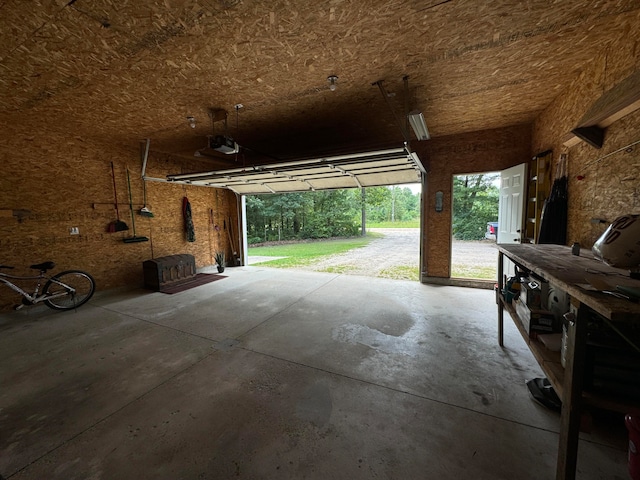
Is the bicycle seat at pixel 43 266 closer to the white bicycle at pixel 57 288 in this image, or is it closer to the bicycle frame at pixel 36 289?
A: the white bicycle at pixel 57 288

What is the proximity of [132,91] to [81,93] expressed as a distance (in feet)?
2.19

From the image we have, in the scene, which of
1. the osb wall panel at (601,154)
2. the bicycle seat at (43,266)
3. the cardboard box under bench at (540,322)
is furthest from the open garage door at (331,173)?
the bicycle seat at (43,266)

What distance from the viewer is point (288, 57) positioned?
8.54ft

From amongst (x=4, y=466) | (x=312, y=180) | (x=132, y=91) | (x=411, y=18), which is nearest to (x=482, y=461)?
(x=4, y=466)

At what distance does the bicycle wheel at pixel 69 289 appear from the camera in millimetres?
4400

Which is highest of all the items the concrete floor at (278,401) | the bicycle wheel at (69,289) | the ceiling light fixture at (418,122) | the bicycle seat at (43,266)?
the ceiling light fixture at (418,122)

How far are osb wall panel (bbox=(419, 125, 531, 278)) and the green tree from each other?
32.7 feet

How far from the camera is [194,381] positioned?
239cm

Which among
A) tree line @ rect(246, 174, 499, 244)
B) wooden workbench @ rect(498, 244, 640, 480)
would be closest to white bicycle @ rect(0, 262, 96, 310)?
wooden workbench @ rect(498, 244, 640, 480)

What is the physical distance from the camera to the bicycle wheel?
14.4 feet

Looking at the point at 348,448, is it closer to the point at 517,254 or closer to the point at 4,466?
the point at 517,254

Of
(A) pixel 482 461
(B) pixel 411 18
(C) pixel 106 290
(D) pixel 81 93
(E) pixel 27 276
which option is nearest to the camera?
(A) pixel 482 461

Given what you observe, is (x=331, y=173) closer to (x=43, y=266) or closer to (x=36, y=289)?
(x=43, y=266)

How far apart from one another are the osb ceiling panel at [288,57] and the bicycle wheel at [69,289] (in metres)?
2.71
